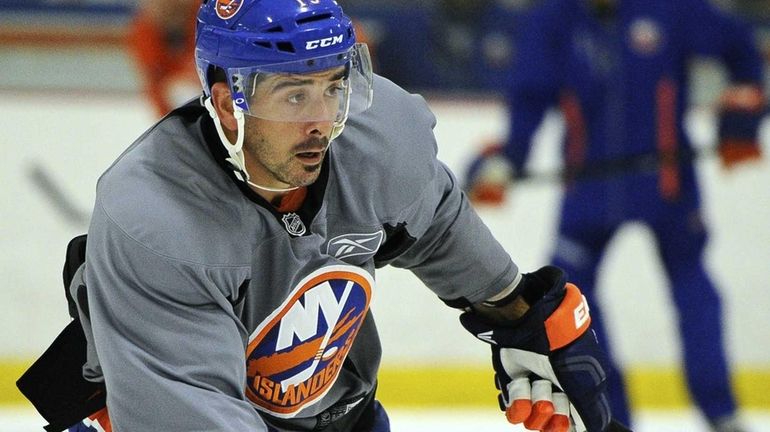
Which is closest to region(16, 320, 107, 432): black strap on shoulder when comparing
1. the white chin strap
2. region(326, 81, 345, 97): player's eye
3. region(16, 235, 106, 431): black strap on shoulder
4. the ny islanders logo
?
region(16, 235, 106, 431): black strap on shoulder

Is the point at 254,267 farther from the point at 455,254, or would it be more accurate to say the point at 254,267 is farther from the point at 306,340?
the point at 455,254

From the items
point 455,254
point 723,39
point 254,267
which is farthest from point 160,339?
point 723,39

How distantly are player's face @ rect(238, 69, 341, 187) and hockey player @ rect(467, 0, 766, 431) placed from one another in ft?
6.89

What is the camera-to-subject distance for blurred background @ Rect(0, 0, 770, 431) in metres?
3.67

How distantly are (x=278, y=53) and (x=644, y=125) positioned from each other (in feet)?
7.50

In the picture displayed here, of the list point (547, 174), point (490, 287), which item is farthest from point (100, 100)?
point (490, 287)

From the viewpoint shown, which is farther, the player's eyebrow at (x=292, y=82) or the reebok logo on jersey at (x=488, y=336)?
the reebok logo on jersey at (x=488, y=336)

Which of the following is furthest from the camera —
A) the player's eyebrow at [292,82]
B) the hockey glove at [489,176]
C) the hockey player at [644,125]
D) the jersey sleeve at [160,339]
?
the hockey glove at [489,176]

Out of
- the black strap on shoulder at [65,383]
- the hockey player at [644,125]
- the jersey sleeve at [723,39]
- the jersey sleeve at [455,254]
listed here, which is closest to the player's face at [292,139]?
the jersey sleeve at [455,254]

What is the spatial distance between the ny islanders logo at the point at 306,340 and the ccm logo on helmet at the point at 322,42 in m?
0.28

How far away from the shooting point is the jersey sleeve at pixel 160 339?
1384mm

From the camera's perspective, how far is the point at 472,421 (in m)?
3.48

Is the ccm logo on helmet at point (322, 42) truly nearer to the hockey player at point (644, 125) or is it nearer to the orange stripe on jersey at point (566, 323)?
the orange stripe on jersey at point (566, 323)

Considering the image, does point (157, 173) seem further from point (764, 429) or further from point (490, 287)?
point (764, 429)
